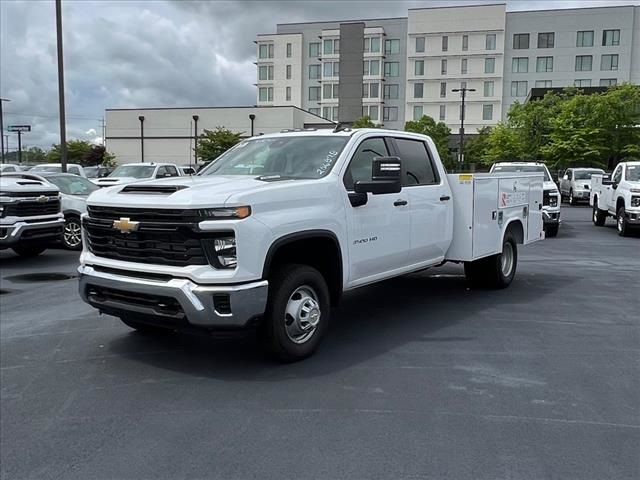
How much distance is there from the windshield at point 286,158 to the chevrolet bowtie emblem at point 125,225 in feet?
4.87

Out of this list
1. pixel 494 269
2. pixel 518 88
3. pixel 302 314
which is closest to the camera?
pixel 302 314

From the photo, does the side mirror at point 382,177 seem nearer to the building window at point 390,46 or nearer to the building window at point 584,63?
the building window at point 584,63

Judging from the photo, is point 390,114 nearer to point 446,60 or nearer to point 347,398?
Answer: point 446,60

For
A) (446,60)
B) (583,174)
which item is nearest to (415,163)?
(583,174)

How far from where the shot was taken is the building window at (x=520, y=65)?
256ft

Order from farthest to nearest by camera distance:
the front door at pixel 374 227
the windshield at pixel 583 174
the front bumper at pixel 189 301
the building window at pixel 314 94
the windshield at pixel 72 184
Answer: the building window at pixel 314 94
the windshield at pixel 583 174
the windshield at pixel 72 184
the front door at pixel 374 227
the front bumper at pixel 189 301

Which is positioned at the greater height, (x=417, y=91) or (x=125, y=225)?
(x=417, y=91)

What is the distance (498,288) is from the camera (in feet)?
28.5

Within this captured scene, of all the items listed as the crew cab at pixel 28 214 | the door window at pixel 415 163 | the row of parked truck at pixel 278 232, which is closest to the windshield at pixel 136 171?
the crew cab at pixel 28 214

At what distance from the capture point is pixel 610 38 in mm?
75875

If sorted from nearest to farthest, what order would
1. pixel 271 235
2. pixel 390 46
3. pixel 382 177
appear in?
pixel 271 235 < pixel 382 177 < pixel 390 46

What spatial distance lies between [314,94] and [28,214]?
77.4m

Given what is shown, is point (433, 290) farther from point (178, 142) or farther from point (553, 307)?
point (178, 142)

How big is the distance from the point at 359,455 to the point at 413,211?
11.2 feet
